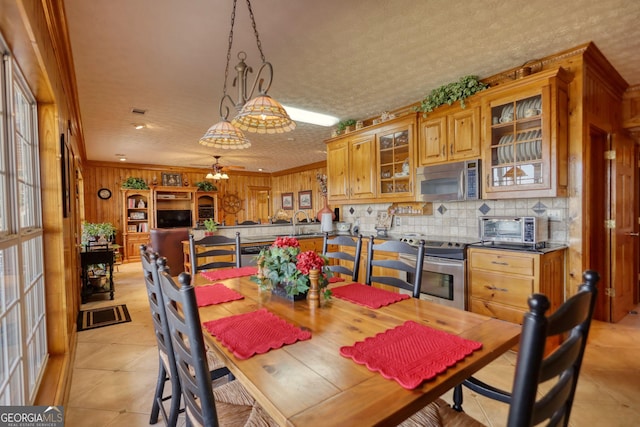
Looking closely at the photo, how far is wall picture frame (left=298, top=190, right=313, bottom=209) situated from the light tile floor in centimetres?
601

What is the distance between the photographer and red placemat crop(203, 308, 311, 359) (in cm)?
112

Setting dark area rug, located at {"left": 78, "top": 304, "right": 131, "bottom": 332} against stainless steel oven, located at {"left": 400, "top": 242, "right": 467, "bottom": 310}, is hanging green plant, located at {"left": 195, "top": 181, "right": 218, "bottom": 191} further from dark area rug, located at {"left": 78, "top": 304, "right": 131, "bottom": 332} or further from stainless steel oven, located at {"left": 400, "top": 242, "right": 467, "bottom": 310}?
stainless steel oven, located at {"left": 400, "top": 242, "right": 467, "bottom": 310}

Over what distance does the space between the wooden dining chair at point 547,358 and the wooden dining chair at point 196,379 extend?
0.79 m

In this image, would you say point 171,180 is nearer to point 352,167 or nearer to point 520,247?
point 352,167

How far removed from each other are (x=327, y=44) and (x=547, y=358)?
2458mm

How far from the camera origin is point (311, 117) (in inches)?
172

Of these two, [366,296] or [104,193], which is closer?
[366,296]

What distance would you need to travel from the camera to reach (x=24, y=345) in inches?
62.4

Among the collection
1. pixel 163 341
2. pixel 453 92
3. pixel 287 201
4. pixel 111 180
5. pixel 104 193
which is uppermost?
pixel 453 92

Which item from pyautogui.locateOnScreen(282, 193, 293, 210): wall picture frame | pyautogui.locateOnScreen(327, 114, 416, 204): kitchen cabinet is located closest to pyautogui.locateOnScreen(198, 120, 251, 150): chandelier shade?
pyautogui.locateOnScreen(327, 114, 416, 204): kitchen cabinet

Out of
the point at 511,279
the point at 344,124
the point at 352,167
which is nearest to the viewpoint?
the point at 511,279

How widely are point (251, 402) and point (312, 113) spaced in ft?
11.8

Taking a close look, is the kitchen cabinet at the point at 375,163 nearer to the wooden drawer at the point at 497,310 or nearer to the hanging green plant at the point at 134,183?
the wooden drawer at the point at 497,310

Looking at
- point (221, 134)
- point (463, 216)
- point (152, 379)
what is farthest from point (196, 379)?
point (463, 216)
